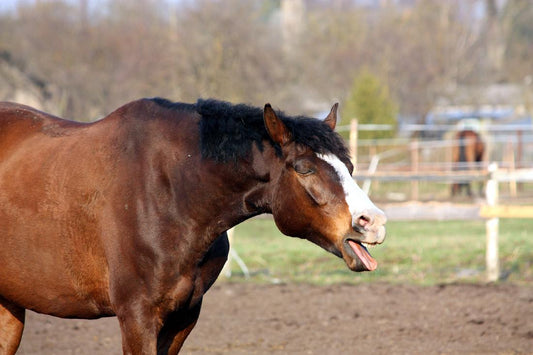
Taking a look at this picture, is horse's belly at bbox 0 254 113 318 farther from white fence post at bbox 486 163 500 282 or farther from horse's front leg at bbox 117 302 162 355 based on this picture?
white fence post at bbox 486 163 500 282

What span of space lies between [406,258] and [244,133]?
7364 mm

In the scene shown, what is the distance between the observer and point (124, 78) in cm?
3120

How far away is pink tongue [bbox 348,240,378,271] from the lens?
327 cm

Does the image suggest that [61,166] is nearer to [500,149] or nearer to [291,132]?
[291,132]

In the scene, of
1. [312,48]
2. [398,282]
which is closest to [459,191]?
[398,282]

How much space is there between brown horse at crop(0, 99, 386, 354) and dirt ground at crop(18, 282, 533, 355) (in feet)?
7.07

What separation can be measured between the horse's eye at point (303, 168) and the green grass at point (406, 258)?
5747 millimetres

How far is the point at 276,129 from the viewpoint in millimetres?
3412

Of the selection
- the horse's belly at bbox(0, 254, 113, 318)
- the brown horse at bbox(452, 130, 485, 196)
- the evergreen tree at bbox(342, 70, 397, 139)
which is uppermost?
the evergreen tree at bbox(342, 70, 397, 139)

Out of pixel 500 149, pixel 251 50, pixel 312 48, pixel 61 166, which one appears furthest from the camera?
pixel 312 48

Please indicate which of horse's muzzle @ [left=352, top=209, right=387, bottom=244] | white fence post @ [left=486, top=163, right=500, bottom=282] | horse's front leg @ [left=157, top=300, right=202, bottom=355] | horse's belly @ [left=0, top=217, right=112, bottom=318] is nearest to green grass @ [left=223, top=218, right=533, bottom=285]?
white fence post @ [left=486, top=163, right=500, bottom=282]

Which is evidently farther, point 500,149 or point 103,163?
point 500,149

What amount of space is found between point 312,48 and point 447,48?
717cm

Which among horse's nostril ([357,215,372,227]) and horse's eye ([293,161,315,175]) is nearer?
horse's nostril ([357,215,372,227])
